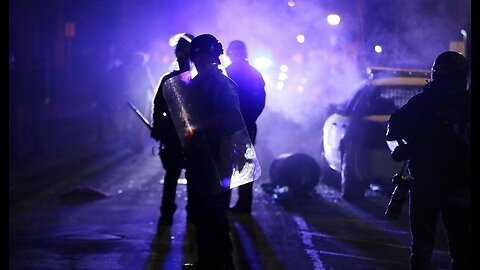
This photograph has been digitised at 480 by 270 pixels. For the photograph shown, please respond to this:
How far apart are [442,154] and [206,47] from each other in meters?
1.88

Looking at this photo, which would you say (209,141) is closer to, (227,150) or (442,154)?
(227,150)

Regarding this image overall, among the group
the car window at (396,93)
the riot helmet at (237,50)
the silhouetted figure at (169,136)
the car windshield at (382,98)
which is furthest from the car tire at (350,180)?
the silhouetted figure at (169,136)

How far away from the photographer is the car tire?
10.6 metres

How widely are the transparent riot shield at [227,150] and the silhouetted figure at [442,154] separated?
114cm

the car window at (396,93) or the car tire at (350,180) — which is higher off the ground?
the car window at (396,93)

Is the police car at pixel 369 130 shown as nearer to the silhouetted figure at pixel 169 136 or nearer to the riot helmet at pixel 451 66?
the silhouetted figure at pixel 169 136

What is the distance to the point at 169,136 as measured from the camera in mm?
8516

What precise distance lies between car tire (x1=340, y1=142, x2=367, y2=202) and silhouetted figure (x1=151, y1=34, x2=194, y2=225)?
2.73 meters

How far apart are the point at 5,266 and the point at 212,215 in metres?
2.26

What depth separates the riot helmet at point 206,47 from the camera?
20.4 feet

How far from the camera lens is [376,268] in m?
6.86

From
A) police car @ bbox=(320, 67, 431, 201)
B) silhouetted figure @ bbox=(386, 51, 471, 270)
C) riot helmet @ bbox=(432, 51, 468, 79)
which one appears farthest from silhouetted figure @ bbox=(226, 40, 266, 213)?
riot helmet @ bbox=(432, 51, 468, 79)

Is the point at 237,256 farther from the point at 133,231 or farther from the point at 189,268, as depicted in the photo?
the point at 133,231

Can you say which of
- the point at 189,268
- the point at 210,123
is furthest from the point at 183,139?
the point at 189,268
